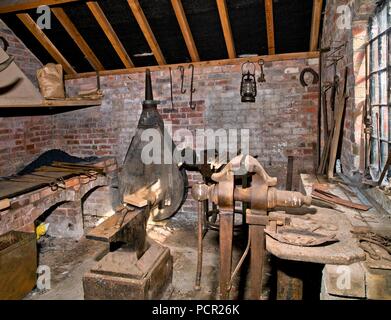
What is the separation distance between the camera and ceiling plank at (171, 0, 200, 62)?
138 inches

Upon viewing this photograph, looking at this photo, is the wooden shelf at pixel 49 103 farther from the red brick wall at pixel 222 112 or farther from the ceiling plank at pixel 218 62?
the ceiling plank at pixel 218 62

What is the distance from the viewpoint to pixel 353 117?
2.69 m

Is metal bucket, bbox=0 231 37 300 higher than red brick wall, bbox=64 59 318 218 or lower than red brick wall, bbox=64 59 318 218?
lower

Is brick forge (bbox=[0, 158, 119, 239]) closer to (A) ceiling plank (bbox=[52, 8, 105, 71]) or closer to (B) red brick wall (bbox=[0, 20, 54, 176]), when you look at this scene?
(B) red brick wall (bbox=[0, 20, 54, 176])

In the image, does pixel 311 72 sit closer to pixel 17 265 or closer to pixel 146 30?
pixel 146 30

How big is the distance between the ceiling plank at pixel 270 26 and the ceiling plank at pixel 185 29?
1011 mm

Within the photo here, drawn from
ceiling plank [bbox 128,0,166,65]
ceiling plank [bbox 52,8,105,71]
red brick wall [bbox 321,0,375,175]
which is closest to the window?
red brick wall [bbox 321,0,375,175]

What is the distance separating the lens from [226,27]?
3.66m

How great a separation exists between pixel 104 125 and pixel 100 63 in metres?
1.02

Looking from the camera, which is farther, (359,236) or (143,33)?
(143,33)

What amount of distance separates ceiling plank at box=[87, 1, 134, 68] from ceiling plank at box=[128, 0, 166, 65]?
1.57ft

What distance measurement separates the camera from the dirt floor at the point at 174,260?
288 centimetres
